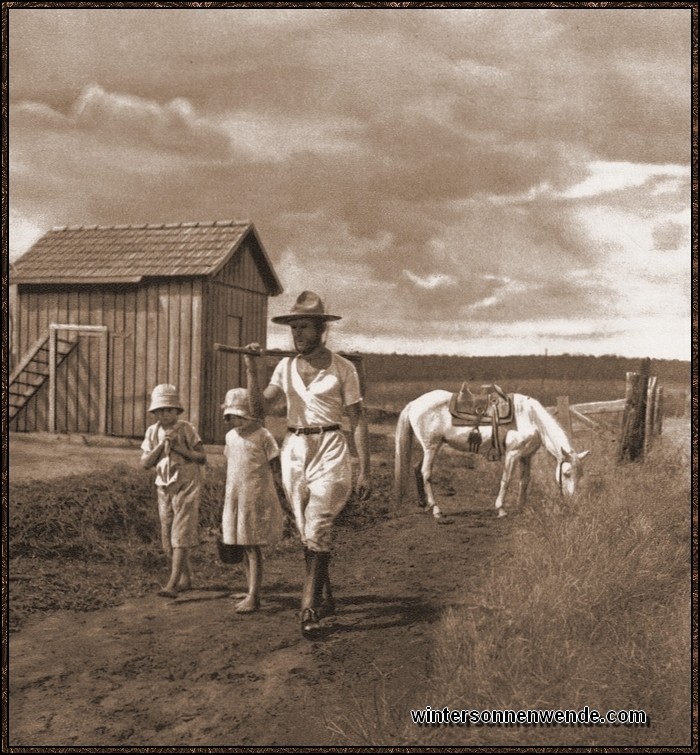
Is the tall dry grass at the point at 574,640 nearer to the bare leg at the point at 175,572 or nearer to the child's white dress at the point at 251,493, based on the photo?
the child's white dress at the point at 251,493

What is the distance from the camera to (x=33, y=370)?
21.6 ft

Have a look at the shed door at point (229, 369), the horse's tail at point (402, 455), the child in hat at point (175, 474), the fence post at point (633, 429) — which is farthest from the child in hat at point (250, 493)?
the fence post at point (633, 429)

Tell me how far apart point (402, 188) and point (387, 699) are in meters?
3.08

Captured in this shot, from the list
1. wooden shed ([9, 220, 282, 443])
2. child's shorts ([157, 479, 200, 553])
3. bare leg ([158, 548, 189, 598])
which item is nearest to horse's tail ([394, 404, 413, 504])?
wooden shed ([9, 220, 282, 443])

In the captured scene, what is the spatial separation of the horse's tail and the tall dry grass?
4.32 ft

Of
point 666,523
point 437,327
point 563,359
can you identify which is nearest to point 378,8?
point 437,327

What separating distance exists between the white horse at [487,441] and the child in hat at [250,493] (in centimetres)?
232

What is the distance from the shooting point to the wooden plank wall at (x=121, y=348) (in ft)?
20.6

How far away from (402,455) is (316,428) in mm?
2686

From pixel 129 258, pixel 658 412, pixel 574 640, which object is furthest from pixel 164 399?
pixel 658 412

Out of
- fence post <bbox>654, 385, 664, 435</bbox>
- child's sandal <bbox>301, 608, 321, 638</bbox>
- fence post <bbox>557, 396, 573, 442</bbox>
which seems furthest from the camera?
fence post <bbox>557, 396, 573, 442</bbox>

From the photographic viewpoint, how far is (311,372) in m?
4.15

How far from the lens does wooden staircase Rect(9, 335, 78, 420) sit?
647 centimetres

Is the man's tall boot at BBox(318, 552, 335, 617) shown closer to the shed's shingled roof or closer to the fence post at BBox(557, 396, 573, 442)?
the shed's shingled roof
